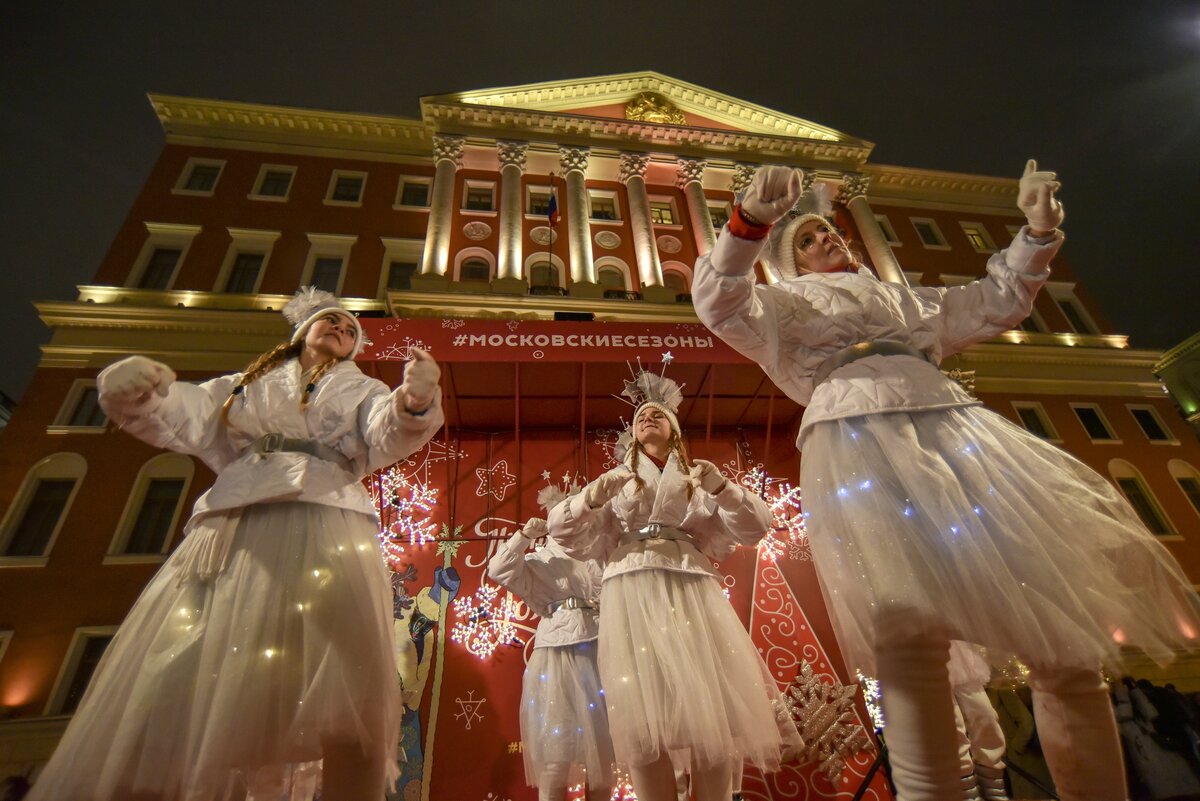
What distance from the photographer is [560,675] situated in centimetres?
427

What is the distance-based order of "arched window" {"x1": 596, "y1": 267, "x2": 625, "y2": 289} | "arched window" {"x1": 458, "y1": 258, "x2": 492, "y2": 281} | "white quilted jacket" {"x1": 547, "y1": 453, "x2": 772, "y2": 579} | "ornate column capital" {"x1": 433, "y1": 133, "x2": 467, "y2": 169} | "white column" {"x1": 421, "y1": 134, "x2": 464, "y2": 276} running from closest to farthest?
1. "white quilted jacket" {"x1": 547, "y1": 453, "x2": 772, "y2": 579}
2. "white column" {"x1": 421, "y1": 134, "x2": 464, "y2": 276}
3. "arched window" {"x1": 458, "y1": 258, "x2": 492, "y2": 281}
4. "arched window" {"x1": 596, "y1": 267, "x2": 625, "y2": 289}
5. "ornate column capital" {"x1": 433, "y1": 133, "x2": 467, "y2": 169}

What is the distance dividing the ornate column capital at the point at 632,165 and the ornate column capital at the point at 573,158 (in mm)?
1017

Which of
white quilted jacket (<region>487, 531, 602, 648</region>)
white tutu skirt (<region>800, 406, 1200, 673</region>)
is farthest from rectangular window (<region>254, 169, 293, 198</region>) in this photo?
white tutu skirt (<region>800, 406, 1200, 673</region>)

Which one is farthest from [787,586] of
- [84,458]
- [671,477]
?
[84,458]

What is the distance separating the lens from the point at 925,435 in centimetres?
203

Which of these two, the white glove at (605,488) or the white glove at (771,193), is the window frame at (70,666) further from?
the white glove at (771,193)

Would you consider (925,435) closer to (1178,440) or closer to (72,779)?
(72,779)

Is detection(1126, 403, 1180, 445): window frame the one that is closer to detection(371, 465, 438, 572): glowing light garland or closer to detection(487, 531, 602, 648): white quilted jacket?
detection(487, 531, 602, 648): white quilted jacket

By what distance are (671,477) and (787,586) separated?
5.79 metres

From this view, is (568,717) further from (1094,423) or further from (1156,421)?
(1156,421)

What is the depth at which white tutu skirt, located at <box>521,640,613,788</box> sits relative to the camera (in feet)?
13.1

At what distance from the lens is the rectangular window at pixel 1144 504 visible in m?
12.7

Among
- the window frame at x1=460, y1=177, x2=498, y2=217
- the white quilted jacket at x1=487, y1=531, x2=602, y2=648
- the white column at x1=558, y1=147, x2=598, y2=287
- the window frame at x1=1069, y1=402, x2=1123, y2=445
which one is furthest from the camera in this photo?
the window frame at x1=460, y1=177, x2=498, y2=217

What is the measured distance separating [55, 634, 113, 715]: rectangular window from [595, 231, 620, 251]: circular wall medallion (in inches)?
476
